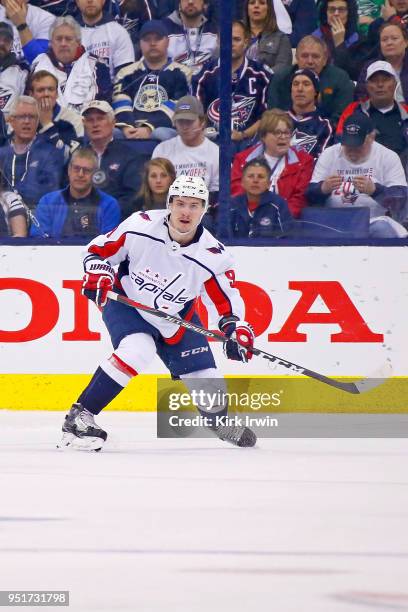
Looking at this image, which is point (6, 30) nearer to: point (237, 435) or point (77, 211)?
point (77, 211)

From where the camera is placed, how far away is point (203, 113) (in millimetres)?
5684

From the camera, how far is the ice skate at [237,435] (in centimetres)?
441

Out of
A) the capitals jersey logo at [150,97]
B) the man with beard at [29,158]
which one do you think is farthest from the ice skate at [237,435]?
the capitals jersey logo at [150,97]

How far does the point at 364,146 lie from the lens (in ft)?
18.6

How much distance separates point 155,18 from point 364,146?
112 cm

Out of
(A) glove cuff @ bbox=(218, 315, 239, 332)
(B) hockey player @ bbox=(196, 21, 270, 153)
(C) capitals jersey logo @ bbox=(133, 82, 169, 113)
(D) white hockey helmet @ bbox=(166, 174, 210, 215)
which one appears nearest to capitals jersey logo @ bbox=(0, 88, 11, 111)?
(C) capitals jersey logo @ bbox=(133, 82, 169, 113)

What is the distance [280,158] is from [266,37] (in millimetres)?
560

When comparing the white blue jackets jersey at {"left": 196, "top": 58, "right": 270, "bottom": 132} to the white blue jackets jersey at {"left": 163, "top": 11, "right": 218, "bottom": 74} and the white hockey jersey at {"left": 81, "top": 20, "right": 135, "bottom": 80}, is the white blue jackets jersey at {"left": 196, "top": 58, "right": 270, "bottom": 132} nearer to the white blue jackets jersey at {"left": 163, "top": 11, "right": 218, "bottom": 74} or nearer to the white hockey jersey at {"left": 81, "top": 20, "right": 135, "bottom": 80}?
the white blue jackets jersey at {"left": 163, "top": 11, "right": 218, "bottom": 74}

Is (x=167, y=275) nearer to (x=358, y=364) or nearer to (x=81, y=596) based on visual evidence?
(x=358, y=364)

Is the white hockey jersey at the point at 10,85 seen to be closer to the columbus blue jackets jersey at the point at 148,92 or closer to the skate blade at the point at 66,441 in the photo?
the columbus blue jackets jersey at the point at 148,92

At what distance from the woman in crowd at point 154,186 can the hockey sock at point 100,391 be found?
57.8 inches

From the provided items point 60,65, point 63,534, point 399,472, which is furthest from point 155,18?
point 63,534

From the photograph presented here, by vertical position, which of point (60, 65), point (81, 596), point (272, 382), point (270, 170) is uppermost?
point (60, 65)

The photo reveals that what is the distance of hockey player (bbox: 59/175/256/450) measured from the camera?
172 inches
